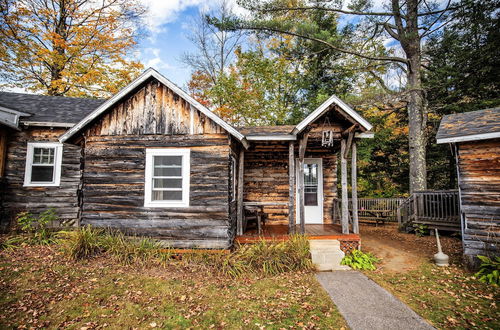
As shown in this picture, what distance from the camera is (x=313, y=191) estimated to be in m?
10.7

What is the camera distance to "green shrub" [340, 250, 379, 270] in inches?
277

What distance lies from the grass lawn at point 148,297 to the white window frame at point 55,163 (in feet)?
13.3

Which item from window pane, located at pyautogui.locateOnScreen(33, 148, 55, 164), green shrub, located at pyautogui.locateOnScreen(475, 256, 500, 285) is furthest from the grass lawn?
window pane, located at pyautogui.locateOnScreen(33, 148, 55, 164)

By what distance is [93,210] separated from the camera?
7.70 m

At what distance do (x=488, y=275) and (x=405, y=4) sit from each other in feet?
49.4

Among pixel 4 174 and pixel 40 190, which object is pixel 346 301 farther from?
pixel 4 174

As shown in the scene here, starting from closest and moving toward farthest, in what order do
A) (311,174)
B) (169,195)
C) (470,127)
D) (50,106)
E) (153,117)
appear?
(470,127) < (153,117) < (169,195) < (311,174) < (50,106)

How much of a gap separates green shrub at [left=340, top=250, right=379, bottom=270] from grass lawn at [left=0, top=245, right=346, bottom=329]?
1622 millimetres

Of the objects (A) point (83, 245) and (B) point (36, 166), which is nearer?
(A) point (83, 245)

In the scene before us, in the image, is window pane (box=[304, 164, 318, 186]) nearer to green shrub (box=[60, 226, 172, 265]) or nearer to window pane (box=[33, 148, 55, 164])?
green shrub (box=[60, 226, 172, 265])

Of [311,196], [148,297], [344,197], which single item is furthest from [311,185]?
[148,297]

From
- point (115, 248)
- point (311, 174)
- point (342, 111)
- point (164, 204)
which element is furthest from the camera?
point (311, 174)

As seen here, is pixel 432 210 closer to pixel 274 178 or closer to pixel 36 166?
pixel 274 178

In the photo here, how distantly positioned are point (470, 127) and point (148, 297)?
9.78 meters
